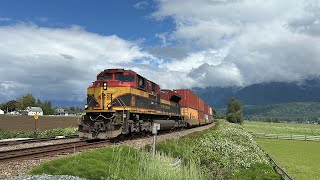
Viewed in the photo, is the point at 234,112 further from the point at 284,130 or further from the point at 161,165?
the point at 161,165

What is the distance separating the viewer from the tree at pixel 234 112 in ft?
379

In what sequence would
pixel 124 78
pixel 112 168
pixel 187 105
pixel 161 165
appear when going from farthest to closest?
1. pixel 187 105
2. pixel 124 78
3. pixel 112 168
4. pixel 161 165

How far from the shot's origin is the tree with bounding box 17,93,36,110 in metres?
148

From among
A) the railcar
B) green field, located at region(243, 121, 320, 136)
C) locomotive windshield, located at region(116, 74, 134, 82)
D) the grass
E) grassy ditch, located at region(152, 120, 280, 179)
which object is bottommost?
green field, located at region(243, 121, 320, 136)

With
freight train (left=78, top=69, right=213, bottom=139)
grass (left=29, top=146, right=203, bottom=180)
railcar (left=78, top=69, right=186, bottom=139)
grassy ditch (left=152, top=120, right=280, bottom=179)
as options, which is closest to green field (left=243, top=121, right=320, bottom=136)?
freight train (left=78, top=69, right=213, bottom=139)

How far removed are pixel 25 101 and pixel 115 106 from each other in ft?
456

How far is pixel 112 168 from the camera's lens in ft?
37.4

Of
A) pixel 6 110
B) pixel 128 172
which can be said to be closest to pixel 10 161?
pixel 128 172

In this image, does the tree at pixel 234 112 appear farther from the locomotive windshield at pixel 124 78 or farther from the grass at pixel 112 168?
the grass at pixel 112 168

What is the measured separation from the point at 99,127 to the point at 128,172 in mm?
10710

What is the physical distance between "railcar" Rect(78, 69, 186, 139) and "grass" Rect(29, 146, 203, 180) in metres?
7.36

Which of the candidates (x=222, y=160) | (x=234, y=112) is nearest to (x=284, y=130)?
(x=234, y=112)

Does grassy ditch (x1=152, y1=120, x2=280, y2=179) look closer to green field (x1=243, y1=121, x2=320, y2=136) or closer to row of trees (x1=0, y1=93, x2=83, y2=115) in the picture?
green field (x1=243, y1=121, x2=320, y2=136)

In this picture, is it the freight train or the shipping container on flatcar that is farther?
the shipping container on flatcar
